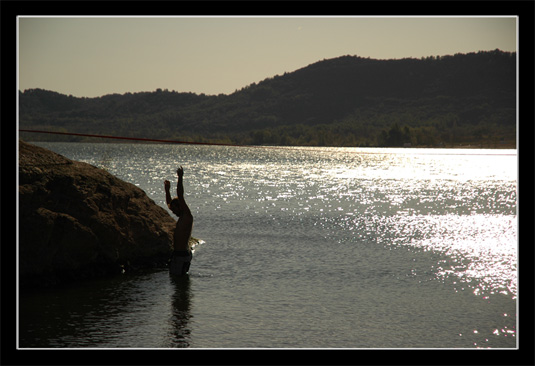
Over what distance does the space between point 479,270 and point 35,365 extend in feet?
62.5

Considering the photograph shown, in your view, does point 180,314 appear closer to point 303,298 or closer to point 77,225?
point 303,298

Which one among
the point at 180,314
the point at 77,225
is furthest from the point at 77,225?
the point at 180,314

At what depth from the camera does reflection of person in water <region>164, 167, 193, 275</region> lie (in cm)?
2030

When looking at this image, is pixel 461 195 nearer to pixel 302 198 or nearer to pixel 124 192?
Answer: pixel 302 198

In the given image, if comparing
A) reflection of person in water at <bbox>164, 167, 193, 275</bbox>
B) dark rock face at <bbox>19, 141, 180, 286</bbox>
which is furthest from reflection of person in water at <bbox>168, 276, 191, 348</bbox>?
dark rock face at <bbox>19, 141, 180, 286</bbox>

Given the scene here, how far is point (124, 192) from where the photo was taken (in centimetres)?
2288

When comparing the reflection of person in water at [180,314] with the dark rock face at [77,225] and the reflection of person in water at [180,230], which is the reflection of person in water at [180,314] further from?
the dark rock face at [77,225]

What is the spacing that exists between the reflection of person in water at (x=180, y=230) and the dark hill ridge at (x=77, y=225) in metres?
1.96

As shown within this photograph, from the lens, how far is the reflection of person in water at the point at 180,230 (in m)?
20.3

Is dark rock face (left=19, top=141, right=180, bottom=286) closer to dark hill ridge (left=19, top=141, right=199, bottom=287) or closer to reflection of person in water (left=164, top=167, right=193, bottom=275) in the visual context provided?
dark hill ridge (left=19, top=141, right=199, bottom=287)

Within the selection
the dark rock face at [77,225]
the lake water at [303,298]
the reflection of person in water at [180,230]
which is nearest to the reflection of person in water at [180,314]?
the lake water at [303,298]

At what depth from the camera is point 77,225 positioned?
65.1ft

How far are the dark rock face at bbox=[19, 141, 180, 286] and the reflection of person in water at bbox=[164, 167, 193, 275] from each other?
195 centimetres

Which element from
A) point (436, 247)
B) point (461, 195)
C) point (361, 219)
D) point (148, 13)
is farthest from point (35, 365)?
point (461, 195)
